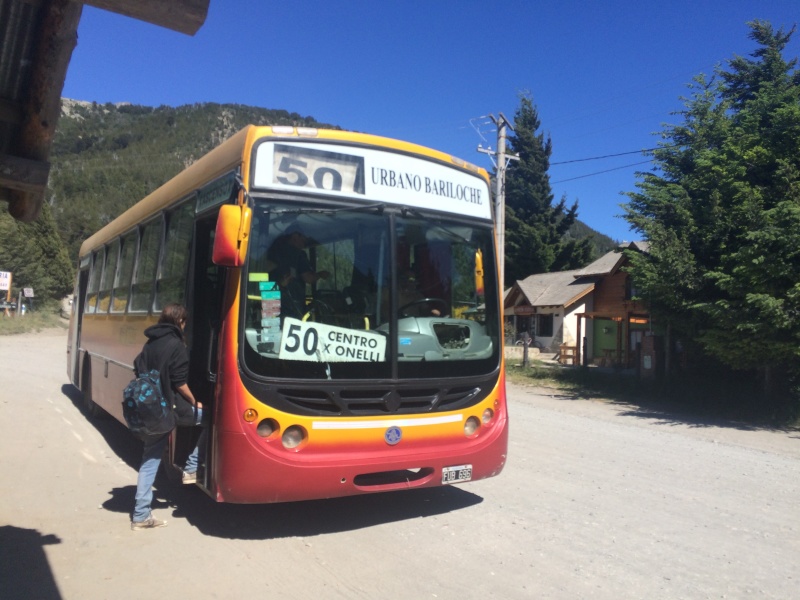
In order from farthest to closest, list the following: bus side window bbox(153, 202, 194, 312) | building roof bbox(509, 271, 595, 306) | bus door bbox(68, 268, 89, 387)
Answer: building roof bbox(509, 271, 595, 306) → bus door bbox(68, 268, 89, 387) → bus side window bbox(153, 202, 194, 312)

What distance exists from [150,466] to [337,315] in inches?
77.1

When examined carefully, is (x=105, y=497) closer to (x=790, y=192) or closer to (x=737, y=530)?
(x=737, y=530)

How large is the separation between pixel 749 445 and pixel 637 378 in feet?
28.6

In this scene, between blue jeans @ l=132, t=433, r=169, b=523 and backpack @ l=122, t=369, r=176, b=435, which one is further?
blue jeans @ l=132, t=433, r=169, b=523

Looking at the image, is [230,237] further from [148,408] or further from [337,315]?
[148,408]

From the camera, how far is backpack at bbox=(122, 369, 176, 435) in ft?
16.8

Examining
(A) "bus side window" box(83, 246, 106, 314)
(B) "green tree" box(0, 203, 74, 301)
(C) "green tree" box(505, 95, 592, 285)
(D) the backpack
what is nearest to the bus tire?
(A) "bus side window" box(83, 246, 106, 314)

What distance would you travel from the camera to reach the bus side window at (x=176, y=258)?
237 inches

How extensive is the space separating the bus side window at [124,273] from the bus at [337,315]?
2.08 metres

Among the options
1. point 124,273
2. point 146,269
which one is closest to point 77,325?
point 124,273

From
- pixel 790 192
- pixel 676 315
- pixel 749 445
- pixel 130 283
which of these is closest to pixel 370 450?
pixel 130 283

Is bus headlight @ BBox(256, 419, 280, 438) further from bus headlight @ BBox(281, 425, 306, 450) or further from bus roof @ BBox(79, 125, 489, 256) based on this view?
bus roof @ BBox(79, 125, 489, 256)

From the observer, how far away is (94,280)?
425 inches

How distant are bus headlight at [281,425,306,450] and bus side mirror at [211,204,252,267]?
1.27 metres
